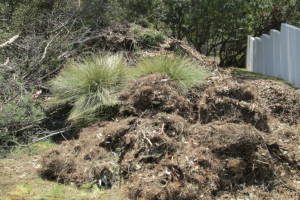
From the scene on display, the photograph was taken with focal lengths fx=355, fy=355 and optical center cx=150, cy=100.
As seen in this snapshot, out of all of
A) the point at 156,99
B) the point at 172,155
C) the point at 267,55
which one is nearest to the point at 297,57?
the point at 267,55

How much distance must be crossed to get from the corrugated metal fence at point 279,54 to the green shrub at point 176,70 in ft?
12.5

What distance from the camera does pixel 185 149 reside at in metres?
4.49

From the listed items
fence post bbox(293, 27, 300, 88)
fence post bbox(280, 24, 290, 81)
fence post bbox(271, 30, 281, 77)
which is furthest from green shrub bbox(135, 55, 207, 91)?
fence post bbox(271, 30, 281, 77)

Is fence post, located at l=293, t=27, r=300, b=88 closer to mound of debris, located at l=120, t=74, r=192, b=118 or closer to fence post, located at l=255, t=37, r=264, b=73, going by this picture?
fence post, located at l=255, t=37, r=264, b=73

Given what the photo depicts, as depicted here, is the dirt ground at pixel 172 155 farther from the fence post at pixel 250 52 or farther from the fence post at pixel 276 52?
the fence post at pixel 250 52

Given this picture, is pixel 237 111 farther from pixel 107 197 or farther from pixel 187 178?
pixel 107 197

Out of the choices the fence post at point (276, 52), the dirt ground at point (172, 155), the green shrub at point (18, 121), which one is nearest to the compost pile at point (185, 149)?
the dirt ground at point (172, 155)

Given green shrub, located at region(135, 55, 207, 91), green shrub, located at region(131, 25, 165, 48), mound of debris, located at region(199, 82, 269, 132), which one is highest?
green shrub, located at region(131, 25, 165, 48)

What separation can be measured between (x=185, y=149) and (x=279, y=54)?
7.07 m

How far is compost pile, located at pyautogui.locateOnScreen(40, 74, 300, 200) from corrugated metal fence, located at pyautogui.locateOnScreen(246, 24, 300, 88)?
3.77 meters

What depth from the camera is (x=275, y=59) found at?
1095cm

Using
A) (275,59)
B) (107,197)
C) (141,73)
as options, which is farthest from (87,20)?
(107,197)

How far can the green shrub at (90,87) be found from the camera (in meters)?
6.04

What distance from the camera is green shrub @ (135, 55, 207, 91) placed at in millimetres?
5965
